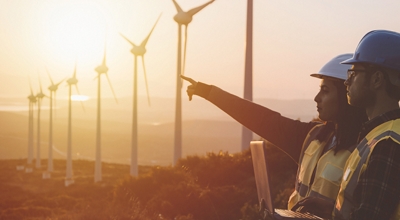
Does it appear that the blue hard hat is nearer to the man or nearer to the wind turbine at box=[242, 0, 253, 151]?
the man

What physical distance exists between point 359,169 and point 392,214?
355 mm

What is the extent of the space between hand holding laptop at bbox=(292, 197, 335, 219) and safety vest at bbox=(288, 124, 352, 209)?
0.13 m

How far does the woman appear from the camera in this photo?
4930 mm

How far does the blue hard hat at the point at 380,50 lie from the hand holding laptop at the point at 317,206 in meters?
0.97

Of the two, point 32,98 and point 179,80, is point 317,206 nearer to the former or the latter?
point 179,80

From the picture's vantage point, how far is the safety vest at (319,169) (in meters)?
4.81

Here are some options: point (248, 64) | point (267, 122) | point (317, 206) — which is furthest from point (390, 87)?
point (248, 64)

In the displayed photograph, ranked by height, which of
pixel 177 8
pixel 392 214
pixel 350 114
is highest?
pixel 177 8

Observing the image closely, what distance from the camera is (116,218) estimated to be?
16094 millimetres

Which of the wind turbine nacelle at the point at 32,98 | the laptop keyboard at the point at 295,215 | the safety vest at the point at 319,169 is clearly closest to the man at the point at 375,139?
the laptop keyboard at the point at 295,215

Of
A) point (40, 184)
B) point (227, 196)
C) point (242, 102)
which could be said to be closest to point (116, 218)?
point (227, 196)

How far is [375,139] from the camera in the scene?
12.0 ft

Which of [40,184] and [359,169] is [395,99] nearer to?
[359,169]

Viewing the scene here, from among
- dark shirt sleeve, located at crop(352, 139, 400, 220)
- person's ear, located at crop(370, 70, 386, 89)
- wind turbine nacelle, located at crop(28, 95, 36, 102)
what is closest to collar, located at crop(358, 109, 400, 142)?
person's ear, located at crop(370, 70, 386, 89)
